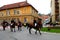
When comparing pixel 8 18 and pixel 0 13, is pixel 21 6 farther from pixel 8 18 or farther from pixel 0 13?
pixel 0 13

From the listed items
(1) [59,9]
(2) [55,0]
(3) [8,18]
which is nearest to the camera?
(1) [59,9]

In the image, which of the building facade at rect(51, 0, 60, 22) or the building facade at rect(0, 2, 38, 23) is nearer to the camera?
the building facade at rect(51, 0, 60, 22)

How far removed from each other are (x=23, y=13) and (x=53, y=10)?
11.4 m

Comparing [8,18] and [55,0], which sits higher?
[55,0]

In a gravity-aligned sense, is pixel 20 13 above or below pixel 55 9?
below

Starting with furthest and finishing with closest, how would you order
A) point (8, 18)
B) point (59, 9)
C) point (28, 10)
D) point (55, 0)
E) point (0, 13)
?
point (0, 13) < point (8, 18) < point (28, 10) < point (55, 0) < point (59, 9)

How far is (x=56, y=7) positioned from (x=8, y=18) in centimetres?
2060

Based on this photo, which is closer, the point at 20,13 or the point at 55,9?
the point at 55,9

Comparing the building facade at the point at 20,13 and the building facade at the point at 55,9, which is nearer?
the building facade at the point at 55,9

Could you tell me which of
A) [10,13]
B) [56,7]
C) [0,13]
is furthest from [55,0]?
[0,13]

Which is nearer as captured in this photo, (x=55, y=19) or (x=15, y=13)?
(x=55, y=19)

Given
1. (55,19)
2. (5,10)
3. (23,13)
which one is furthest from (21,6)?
(55,19)

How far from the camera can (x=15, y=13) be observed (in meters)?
84.3

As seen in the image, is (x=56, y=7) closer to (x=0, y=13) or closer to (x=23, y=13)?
(x=23, y=13)
